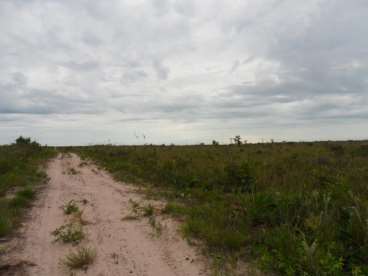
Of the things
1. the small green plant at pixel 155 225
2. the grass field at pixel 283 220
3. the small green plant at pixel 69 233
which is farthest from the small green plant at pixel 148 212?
the small green plant at pixel 69 233

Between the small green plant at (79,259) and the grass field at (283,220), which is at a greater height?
the grass field at (283,220)

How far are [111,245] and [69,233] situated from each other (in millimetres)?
877

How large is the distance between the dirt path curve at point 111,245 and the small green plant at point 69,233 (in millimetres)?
116

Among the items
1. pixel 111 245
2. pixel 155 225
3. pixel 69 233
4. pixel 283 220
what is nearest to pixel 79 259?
pixel 111 245

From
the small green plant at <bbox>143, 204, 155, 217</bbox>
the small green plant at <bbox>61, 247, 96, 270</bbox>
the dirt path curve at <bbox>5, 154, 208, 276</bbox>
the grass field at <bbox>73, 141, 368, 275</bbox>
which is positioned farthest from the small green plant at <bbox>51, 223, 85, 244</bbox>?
the grass field at <bbox>73, 141, 368, 275</bbox>

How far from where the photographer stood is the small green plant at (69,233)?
519 centimetres

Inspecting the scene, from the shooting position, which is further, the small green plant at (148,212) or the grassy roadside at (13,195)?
the small green plant at (148,212)

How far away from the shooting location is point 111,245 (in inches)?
197

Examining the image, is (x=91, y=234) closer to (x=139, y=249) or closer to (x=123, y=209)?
(x=139, y=249)

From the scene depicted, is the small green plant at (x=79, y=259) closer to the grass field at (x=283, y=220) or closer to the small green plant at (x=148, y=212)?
the grass field at (x=283, y=220)

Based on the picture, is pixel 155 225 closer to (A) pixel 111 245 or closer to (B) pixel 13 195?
(A) pixel 111 245

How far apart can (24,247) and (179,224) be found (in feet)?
8.69

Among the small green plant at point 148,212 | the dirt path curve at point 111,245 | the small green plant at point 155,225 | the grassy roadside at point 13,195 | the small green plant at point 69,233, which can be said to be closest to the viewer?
the dirt path curve at point 111,245

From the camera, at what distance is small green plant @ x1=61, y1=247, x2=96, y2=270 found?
422 centimetres
